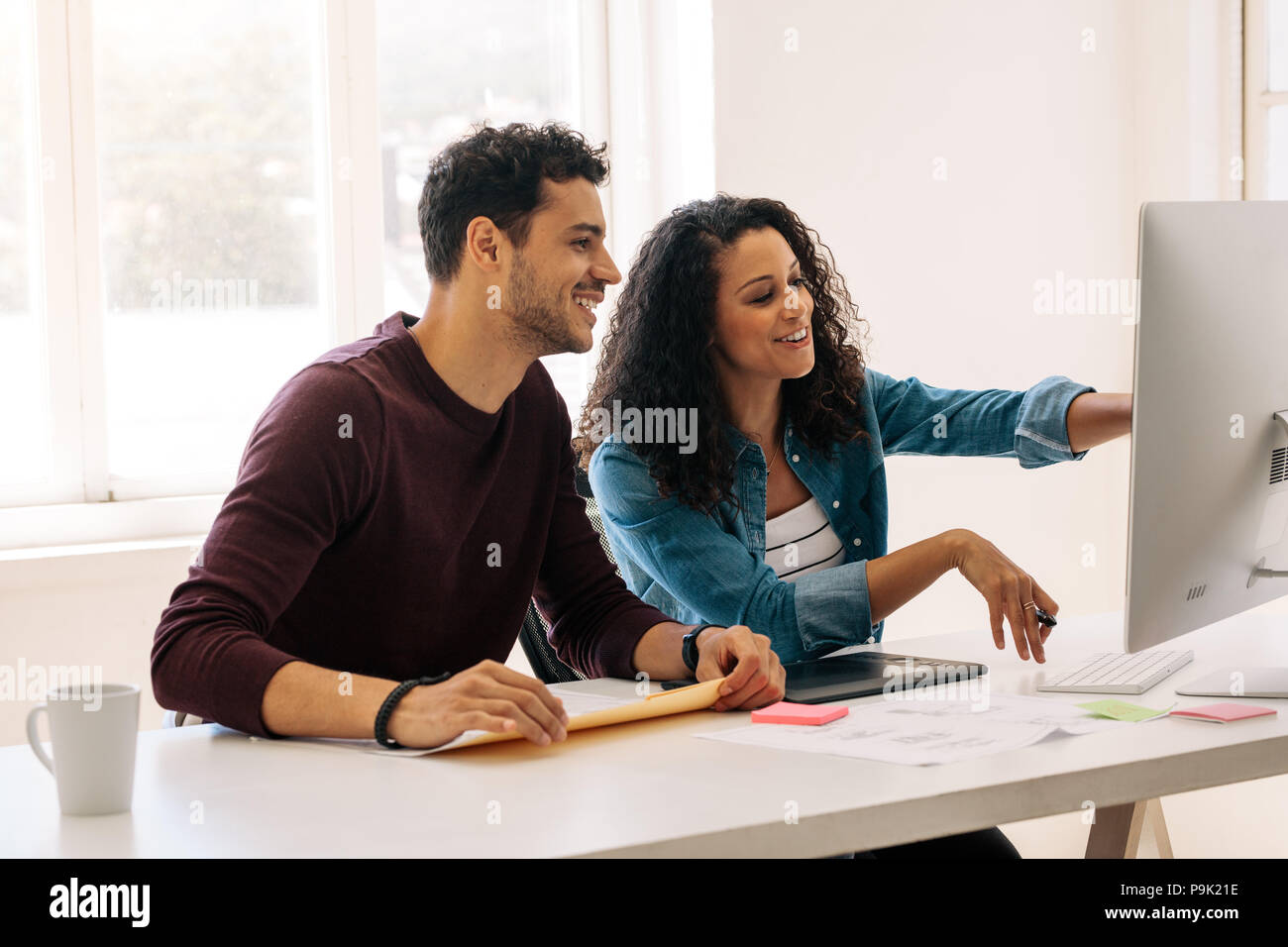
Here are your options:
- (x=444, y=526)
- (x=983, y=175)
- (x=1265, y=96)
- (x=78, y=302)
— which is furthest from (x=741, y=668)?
(x=1265, y=96)

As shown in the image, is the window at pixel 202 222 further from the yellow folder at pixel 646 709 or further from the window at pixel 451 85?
the yellow folder at pixel 646 709

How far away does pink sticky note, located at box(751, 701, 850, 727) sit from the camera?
1.30 meters

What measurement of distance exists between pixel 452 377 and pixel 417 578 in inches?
10.3

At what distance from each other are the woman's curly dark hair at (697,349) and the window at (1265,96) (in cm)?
157

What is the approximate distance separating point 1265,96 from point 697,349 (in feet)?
6.38

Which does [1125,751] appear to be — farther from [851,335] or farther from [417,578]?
[851,335]

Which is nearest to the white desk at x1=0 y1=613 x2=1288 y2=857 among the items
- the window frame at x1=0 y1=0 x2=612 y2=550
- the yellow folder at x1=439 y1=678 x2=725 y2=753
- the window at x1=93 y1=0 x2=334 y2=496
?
the yellow folder at x1=439 y1=678 x2=725 y2=753

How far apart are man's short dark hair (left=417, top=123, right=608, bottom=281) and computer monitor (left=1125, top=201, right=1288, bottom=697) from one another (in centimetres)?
81

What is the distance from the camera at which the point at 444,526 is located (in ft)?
5.27

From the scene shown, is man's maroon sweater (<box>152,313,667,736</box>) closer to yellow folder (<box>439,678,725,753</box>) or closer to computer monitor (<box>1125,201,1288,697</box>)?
yellow folder (<box>439,678,725,753</box>)

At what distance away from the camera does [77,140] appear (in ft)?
8.58

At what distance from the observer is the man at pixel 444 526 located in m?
1.26

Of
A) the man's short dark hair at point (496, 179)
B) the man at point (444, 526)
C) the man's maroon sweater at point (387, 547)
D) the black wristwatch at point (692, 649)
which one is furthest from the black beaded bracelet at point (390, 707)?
the man's short dark hair at point (496, 179)
